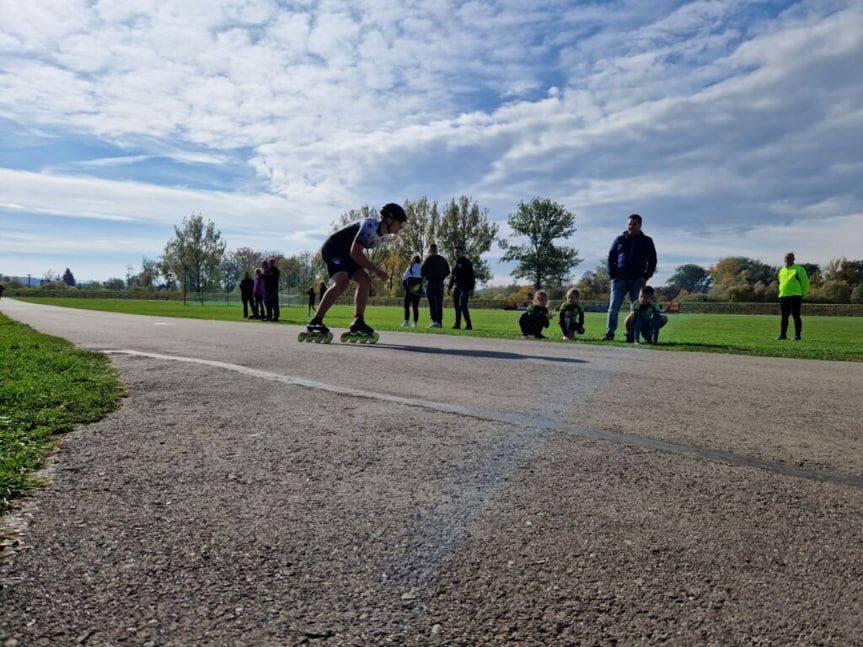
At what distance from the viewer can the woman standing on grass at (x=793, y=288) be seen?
11.7 metres

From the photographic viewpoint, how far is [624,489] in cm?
238

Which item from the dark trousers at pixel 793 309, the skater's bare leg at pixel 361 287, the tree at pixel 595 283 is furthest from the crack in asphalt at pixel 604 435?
the tree at pixel 595 283

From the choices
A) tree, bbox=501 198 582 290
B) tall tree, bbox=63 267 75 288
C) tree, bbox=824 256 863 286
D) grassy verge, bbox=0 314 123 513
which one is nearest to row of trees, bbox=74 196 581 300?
tree, bbox=501 198 582 290

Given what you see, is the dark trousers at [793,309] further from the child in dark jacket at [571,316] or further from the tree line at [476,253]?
the tree line at [476,253]

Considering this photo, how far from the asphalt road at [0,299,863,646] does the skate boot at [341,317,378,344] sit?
4660 mm

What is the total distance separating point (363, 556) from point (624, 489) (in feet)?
3.96

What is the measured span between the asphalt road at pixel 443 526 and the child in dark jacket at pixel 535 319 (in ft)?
22.3

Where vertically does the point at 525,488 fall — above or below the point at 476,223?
below

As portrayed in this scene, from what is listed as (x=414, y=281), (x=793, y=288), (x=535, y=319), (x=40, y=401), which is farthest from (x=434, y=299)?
(x=40, y=401)

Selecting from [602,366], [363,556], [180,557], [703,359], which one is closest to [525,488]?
[363,556]

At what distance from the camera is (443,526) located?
202 cm

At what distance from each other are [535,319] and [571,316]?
2.32ft

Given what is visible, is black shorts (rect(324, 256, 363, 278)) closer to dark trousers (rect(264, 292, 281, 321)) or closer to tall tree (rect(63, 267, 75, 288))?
dark trousers (rect(264, 292, 281, 321))

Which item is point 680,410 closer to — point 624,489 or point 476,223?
point 624,489
